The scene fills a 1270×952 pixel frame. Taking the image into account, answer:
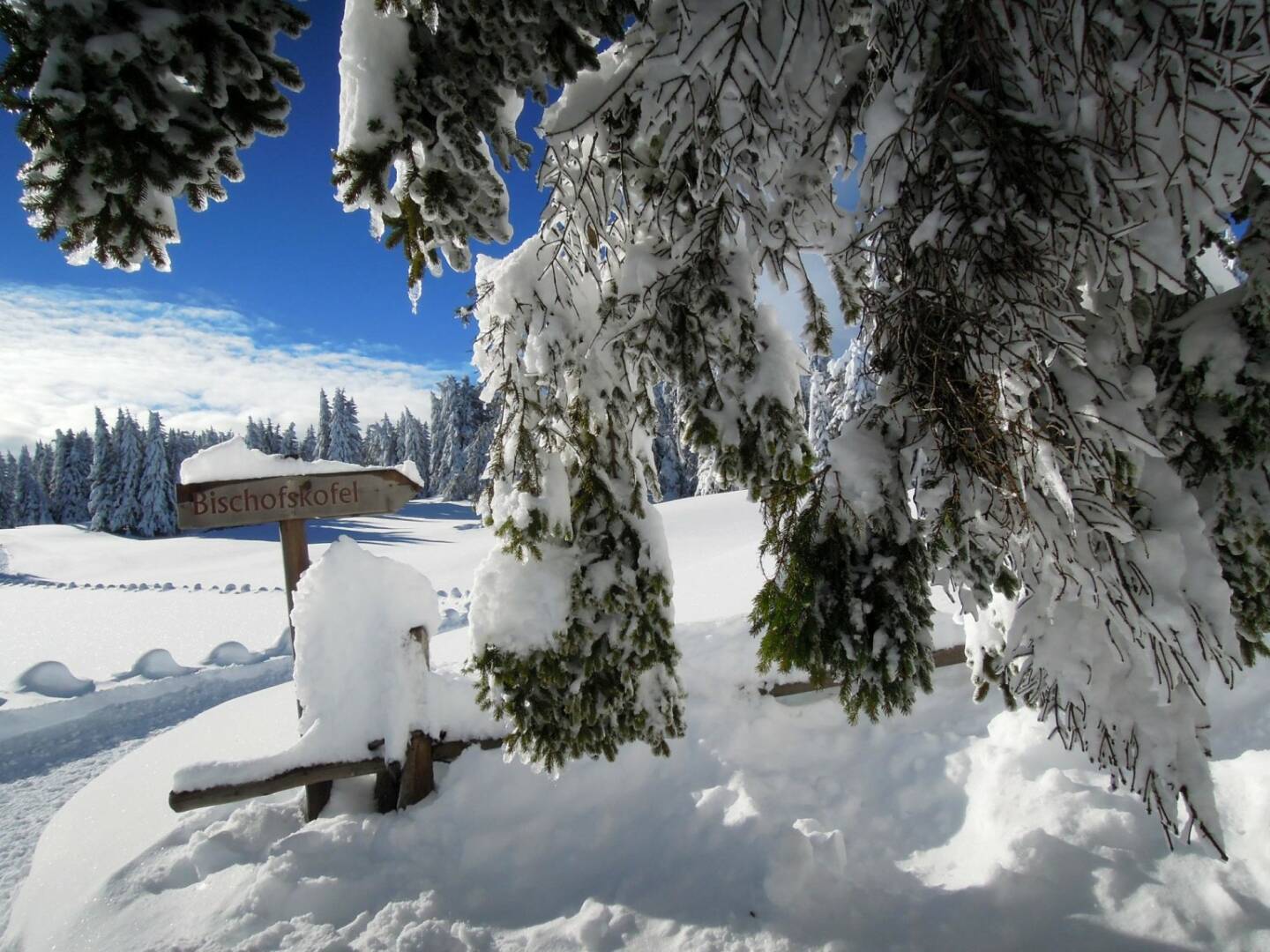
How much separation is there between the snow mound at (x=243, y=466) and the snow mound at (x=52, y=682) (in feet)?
28.6

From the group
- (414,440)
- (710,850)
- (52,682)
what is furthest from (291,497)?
(414,440)

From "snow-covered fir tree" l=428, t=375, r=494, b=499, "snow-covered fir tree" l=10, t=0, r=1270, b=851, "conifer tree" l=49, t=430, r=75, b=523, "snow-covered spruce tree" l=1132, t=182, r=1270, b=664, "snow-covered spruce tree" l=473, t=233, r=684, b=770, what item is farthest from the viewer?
"conifer tree" l=49, t=430, r=75, b=523

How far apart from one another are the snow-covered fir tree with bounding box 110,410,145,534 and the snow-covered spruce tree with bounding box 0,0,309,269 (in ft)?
194

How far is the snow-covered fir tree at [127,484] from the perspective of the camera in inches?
1858

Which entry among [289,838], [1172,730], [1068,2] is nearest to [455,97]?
[1068,2]

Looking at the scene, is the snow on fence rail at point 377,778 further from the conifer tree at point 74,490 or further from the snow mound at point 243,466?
the conifer tree at point 74,490

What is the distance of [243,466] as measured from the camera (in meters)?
4.98

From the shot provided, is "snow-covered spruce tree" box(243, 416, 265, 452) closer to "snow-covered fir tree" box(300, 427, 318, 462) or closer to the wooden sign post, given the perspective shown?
"snow-covered fir tree" box(300, 427, 318, 462)

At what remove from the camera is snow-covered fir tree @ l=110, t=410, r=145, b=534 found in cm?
4719

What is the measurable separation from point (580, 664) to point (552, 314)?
178cm

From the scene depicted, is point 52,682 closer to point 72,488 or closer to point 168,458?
point 168,458

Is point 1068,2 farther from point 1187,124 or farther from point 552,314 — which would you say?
point 552,314

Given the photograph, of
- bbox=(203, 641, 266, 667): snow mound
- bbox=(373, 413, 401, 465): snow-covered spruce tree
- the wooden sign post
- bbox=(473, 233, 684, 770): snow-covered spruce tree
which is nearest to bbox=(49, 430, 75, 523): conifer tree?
bbox=(373, 413, 401, 465): snow-covered spruce tree

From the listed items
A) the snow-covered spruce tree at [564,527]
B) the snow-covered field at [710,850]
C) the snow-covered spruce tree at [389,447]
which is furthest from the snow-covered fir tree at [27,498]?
the snow-covered spruce tree at [564,527]
